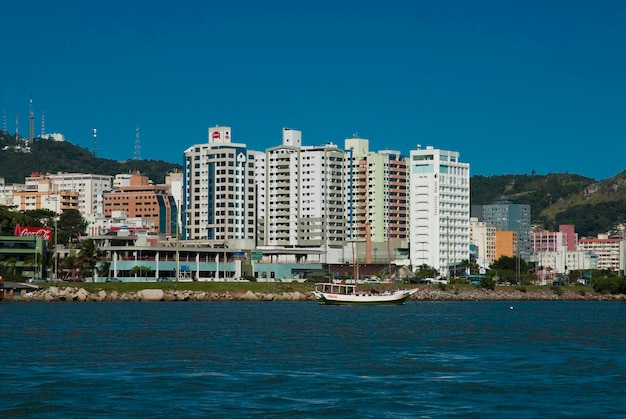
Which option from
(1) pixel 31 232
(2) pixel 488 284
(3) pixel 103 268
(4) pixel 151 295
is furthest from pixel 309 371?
(2) pixel 488 284

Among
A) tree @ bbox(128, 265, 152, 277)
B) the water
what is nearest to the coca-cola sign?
tree @ bbox(128, 265, 152, 277)

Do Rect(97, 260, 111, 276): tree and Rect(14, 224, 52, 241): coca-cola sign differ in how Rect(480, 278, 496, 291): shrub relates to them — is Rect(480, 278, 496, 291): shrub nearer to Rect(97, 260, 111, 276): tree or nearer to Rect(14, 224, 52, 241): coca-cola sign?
Rect(97, 260, 111, 276): tree

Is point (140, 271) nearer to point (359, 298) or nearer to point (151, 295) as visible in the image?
point (151, 295)

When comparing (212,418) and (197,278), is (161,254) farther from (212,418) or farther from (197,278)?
(212,418)

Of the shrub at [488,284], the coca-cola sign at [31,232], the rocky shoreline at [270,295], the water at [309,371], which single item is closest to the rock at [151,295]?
the rocky shoreline at [270,295]

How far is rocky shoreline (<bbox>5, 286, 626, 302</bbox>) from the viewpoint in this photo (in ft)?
455

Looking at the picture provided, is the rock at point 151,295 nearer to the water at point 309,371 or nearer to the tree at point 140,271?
the tree at point 140,271

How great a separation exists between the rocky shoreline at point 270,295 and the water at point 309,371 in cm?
5836

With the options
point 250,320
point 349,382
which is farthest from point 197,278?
point 349,382

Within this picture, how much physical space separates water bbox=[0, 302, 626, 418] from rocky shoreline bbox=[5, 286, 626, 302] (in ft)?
191

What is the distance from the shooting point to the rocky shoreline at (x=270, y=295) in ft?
455

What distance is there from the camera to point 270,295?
503ft

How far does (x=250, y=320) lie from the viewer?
90.8 meters

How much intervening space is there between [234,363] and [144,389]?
10001 mm
